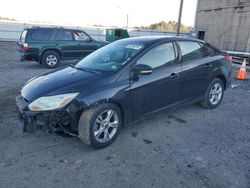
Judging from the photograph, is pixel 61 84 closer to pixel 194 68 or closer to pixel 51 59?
pixel 194 68

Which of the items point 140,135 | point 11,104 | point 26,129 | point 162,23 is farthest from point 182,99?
point 162,23

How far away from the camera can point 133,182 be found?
2557mm

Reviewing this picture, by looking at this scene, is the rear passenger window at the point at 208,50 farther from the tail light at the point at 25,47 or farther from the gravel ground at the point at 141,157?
the tail light at the point at 25,47

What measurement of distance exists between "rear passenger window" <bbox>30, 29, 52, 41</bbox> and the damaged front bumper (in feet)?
23.7

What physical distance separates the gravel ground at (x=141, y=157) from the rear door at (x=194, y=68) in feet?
1.99

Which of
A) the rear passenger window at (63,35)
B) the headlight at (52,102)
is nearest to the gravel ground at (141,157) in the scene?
the headlight at (52,102)

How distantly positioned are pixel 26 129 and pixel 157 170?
1912 millimetres

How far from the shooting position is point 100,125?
125 inches

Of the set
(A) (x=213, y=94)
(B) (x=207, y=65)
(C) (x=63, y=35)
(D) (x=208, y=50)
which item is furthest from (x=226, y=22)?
(B) (x=207, y=65)

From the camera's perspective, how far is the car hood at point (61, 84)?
3014 millimetres

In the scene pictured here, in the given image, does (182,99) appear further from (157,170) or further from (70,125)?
(70,125)

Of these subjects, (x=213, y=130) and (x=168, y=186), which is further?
(x=213, y=130)

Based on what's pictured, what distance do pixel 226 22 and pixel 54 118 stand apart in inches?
820

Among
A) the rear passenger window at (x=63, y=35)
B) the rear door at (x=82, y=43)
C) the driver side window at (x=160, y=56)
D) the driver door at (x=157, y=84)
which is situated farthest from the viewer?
the rear door at (x=82, y=43)
